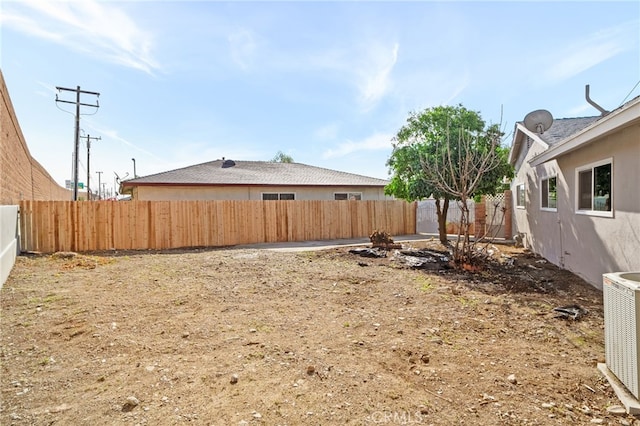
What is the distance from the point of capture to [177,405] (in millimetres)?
2340

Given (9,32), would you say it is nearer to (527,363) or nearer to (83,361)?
(83,361)

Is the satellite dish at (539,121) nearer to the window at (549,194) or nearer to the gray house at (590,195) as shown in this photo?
the gray house at (590,195)

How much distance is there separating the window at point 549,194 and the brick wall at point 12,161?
1225 centimetres

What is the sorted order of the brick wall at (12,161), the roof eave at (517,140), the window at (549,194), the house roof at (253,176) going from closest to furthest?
1. the brick wall at (12,161)
2. the window at (549,194)
3. the roof eave at (517,140)
4. the house roof at (253,176)

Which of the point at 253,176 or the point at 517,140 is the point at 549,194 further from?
the point at 253,176

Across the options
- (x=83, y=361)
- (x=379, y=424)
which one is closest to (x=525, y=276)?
(x=379, y=424)

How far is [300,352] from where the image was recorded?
10.5 ft

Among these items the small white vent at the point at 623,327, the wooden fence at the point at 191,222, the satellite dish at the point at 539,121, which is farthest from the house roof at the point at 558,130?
the wooden fence at the point at 191,222

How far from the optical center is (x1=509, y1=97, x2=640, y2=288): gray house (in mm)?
4691

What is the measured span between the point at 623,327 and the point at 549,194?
24.4 ft

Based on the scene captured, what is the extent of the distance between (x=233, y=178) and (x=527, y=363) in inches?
574

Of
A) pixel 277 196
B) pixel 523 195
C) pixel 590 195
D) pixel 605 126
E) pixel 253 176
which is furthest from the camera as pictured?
pixel 253 176

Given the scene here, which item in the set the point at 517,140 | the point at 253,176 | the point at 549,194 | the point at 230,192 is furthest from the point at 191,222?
the point at 517,140

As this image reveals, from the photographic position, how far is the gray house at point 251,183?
1441cm
